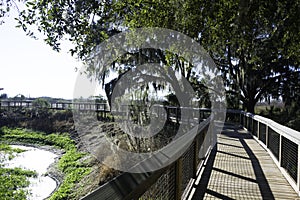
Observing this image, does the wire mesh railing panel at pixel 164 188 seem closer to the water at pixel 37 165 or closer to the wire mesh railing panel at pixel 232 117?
the water at pixel 37 165

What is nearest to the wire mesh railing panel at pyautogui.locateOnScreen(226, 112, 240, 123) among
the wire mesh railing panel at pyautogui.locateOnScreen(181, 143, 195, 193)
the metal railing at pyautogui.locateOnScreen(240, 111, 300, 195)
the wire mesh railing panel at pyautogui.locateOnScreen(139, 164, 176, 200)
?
the metal railing at pyautogui.locateOnScreen(240, 111, 300, 195)

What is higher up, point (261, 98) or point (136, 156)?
point (261, 98)

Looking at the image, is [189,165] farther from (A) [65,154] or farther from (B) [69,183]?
(A) [65,154]

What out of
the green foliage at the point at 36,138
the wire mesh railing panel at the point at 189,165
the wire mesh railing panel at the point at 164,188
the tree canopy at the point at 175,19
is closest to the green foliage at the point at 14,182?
the green foliage at the point at 36,138

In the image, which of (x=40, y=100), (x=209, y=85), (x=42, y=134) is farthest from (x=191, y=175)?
(x=40, y=100)

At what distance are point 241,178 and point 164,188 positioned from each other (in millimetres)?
Answer: 2447

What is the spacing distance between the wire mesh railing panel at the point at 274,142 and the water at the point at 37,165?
7.37 metres

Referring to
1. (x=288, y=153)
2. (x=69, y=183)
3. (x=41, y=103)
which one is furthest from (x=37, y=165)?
(x=41, y=103)

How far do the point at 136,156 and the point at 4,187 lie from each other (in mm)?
5449

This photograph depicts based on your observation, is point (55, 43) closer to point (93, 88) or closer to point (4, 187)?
point (4, 187)

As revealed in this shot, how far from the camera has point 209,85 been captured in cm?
1692

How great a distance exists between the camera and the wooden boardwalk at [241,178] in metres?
3.70

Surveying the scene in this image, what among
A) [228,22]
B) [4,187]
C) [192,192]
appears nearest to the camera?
[192,192]

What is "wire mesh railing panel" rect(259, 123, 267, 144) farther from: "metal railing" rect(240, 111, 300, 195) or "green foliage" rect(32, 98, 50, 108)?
"green foliage" rect(32, 98, 50, 108)
